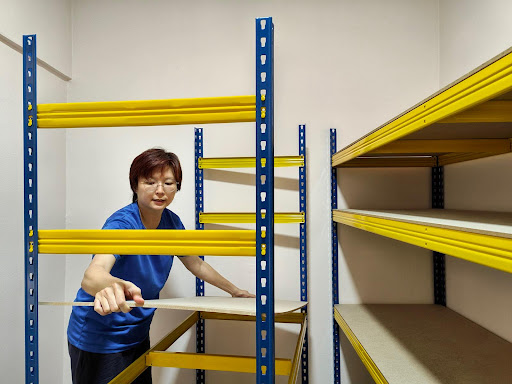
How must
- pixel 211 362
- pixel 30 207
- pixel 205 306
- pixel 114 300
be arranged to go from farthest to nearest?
pixel 211 362 < pixel 205 306 < pixel 30 207 < pixel 114 300

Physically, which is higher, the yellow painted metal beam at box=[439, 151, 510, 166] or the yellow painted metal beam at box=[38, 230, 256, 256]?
the yellow painted metal beam at box=[439, 151, 510, 166]

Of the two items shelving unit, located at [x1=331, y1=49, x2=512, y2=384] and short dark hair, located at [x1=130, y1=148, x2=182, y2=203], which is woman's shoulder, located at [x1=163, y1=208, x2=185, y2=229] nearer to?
short dark hair, located at [x1=130, y1=148, x2=182, y2=203]

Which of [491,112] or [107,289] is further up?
[491,112]

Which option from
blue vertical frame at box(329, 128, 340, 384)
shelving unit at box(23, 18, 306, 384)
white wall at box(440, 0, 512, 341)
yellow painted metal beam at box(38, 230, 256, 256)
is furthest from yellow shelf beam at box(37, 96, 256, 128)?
blue vertical frame at box(329, 128, 340, 384)

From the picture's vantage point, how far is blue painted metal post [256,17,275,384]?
3.43 feet

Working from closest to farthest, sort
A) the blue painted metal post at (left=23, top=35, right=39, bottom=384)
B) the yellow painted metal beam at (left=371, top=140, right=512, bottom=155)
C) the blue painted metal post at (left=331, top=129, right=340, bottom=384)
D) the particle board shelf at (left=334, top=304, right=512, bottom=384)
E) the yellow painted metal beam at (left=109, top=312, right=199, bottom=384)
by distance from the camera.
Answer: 1. the blue painted metal post at (left=23, top=35, right=39, bottom=384)
2. the particle board shelf at (left=334, top=304, right=512, bottom=384)
3. the yellow painted metal beam at (left=109, top=312, right=199, bottom=384)
4. the yellow painted metal beam at (left=371, top=140, right=512, bottom=155)
5. the blue painted metal post at (left=331, top=129, right=340, bottom=384)

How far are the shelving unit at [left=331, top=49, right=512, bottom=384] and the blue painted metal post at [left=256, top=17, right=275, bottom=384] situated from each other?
0.39 meters

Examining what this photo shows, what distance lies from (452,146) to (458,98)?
901mm

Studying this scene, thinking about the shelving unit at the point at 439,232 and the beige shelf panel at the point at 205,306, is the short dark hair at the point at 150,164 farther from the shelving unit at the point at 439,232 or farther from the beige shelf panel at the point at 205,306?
the shelving unit at the point at 439,232

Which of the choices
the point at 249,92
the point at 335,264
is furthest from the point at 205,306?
the point at 249,92

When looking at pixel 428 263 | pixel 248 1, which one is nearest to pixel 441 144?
pixel 428 263

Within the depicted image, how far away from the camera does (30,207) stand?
3.78 ft

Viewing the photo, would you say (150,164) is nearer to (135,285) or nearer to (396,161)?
(135,285)

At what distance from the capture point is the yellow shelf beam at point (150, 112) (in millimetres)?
1054
